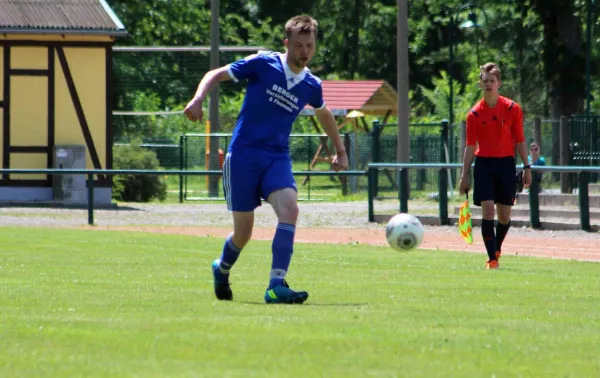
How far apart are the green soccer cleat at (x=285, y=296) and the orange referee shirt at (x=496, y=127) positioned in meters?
4.99

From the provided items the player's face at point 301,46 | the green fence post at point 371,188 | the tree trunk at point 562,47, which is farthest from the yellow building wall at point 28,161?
the player's face at point 301,46

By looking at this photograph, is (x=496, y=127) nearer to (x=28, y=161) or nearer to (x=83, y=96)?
(x=83, y=96)

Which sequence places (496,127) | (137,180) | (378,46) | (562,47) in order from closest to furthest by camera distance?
1. (496,127)
2. (562,47)
3. (137,180)
4. (378,46)

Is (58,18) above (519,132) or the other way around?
above

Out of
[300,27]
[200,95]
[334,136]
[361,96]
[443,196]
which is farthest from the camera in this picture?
[361,96]

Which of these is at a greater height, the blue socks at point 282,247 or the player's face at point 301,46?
the player's face at point 301,46

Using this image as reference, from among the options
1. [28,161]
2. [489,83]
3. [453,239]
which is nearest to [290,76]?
[489,83]

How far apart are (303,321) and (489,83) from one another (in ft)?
20.7

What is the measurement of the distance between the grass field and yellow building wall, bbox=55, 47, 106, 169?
17.4 meters

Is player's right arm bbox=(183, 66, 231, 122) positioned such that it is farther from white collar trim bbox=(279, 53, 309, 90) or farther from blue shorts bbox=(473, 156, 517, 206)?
blue shorts bbox=(473, 156, 517, 206)

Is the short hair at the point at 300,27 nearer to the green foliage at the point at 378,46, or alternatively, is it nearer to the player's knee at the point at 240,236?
the player's knee at the point at 240,236

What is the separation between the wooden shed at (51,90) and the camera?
31219mm

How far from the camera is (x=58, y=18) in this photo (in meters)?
31.5

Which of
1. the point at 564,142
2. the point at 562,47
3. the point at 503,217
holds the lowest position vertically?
the point at 503,217
